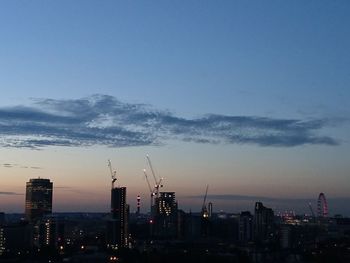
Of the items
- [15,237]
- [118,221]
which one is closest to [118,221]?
[118,221]

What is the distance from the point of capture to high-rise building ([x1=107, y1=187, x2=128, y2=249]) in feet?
281

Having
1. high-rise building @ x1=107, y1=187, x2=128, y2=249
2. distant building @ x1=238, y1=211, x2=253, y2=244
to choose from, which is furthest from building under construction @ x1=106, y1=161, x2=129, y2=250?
distant building @ x1=238, y1=211, x2=253, y2=244

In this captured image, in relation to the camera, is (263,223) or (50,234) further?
(263,223)

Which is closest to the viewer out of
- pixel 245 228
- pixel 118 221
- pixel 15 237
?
pixel 15 237

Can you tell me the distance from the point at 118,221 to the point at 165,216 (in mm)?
11833

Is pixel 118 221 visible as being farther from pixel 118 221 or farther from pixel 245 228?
pixel 245 228

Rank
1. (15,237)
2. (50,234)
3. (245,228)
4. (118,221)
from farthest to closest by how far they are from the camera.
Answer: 1. (245,228)
2. (118,221)
3. (50,234)
4. (15,237)

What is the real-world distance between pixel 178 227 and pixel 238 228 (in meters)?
12.5

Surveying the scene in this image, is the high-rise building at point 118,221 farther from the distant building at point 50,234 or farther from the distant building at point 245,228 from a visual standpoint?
the distant building at point 245,228

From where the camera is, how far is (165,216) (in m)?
102

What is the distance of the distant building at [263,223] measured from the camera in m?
103

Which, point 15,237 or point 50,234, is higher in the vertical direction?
point 50,234

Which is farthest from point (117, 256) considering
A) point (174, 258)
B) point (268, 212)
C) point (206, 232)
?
point (268, 212)

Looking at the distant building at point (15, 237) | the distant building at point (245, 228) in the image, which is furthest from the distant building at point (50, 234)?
the distant building at point (245, 228)
